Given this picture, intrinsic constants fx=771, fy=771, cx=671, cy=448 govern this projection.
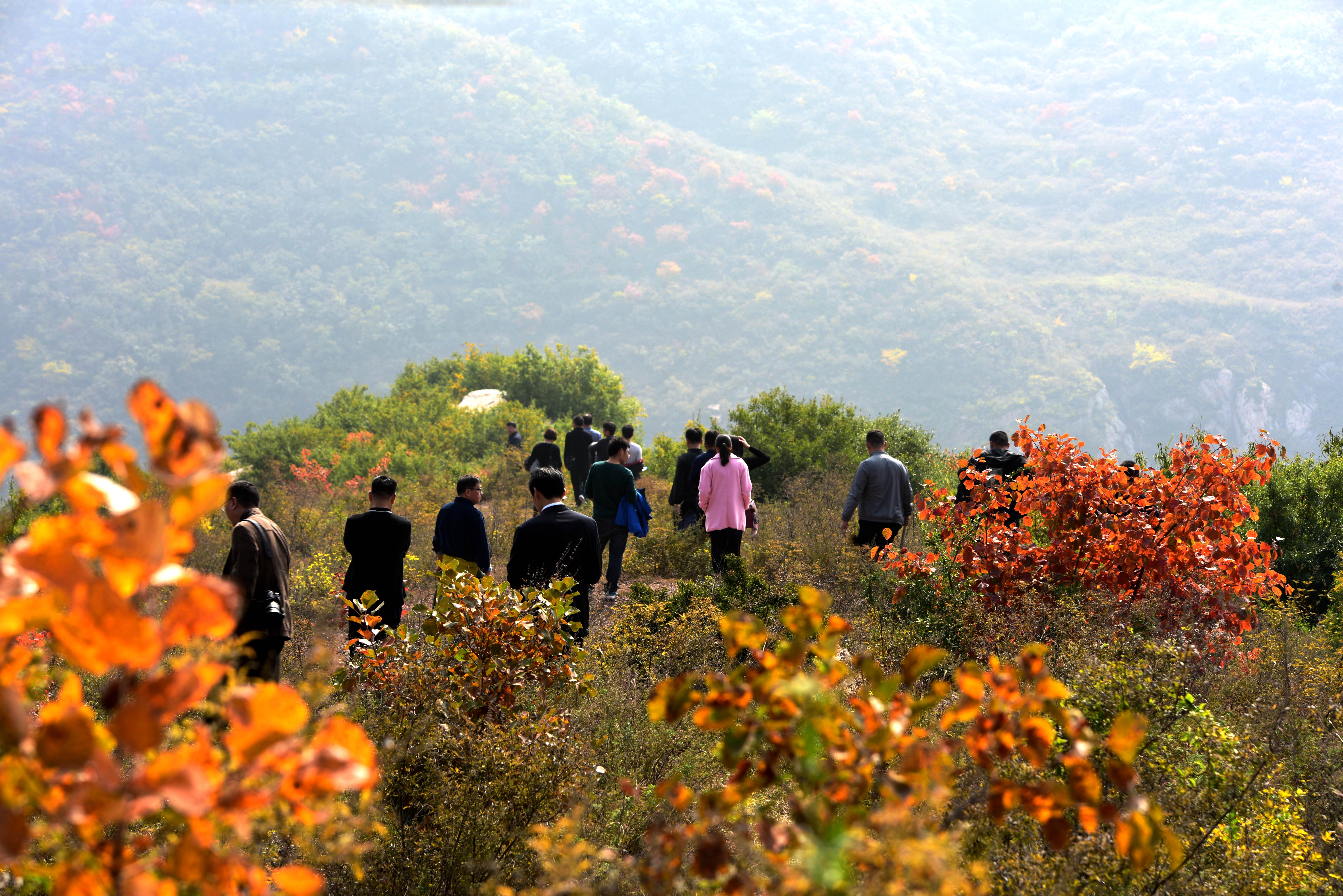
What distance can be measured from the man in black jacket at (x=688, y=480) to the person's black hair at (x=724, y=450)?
0.90m

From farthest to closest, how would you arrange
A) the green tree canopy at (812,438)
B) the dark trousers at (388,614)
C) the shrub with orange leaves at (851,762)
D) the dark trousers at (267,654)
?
the green tree canopy at (812,438), the dark trousers at (388,614), the dark trousers at (267,654), the shrub with orange leaves at (851,762)

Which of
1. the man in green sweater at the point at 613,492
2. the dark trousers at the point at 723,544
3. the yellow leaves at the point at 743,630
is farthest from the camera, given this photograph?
the dark trousers at the point at 723,544

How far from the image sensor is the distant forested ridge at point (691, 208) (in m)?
64.1

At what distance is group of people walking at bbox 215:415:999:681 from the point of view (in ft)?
13.3

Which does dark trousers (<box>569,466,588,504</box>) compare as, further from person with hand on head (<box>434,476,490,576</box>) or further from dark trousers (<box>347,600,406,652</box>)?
dark trousers (<box>347,600,406,652</box>)

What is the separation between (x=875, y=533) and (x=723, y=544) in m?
1.33

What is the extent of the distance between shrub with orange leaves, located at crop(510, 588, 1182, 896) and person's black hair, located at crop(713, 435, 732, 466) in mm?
5084

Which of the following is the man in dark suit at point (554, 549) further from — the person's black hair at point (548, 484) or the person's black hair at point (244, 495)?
the person's black hair at point (244, 495)

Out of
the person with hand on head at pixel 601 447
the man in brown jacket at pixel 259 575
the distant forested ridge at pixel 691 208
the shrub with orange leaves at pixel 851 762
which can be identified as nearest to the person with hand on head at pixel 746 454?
the person with hand on head at pixel 601 447

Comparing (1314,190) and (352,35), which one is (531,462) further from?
(352,35)

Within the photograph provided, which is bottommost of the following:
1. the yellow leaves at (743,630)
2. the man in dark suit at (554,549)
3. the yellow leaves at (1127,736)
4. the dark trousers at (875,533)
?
the dark trousers at (875,533)

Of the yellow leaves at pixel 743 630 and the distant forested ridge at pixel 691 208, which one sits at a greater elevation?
the distant forested ridge at pixel 691 208

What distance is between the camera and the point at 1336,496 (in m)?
7.62

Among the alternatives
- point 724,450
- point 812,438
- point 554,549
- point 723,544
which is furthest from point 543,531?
point 812,438
